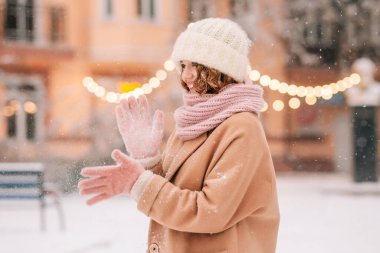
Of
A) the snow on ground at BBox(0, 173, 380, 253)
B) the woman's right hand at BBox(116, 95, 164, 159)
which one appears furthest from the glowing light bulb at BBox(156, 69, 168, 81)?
the woman's right hand at BBox(116, 95, 164, 159)

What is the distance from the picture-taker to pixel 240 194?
1.99 m

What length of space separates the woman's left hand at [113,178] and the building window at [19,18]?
751 inches

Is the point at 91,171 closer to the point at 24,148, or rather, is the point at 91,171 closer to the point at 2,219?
the point at 2,219

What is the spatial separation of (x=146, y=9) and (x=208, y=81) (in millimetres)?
20009

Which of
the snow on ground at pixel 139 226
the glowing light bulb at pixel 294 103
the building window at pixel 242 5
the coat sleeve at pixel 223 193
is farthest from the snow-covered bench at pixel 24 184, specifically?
the glowing light bulb at pixel 294 103

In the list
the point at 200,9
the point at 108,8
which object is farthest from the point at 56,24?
the point at 200,9

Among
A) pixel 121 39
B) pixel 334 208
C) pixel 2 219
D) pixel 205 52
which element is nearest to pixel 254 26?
pixel 121 39

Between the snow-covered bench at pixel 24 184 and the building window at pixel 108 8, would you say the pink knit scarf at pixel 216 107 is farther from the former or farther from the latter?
the building window at pixel 108 8

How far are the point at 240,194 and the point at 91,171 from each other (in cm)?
44

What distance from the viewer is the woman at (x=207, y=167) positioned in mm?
1987

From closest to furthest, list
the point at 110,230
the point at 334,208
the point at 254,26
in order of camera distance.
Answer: the point at 110,230 < the point at 334,208 < the point at 254,26

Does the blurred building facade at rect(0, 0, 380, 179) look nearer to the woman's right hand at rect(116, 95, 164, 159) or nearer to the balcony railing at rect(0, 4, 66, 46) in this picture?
the balcony railing at rect(0, 4, 66, 46)

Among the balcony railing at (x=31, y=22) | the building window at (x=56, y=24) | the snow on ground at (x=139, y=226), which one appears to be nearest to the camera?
the snow on ground at (x=139, y=226)

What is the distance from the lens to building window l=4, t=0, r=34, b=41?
67.3ft
